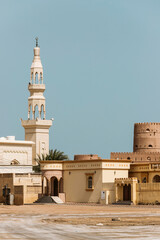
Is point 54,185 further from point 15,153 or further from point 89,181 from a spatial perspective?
point 15,153

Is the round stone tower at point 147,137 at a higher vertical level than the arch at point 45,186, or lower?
higher

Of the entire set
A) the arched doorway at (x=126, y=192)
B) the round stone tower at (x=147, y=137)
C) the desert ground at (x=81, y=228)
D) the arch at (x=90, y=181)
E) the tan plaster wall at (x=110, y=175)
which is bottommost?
the desert ground at (x=81, y=228)

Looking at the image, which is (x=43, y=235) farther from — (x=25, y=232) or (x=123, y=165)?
(x=123, y=165)

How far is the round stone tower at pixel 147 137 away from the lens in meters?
97.8

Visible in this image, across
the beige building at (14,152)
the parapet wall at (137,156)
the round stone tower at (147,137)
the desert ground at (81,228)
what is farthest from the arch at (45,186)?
the round stone tower at (147,137)

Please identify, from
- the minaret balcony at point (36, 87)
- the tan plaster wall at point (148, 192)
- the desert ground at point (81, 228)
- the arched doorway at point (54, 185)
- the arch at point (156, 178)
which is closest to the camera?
the desert ground at point (81, 228)

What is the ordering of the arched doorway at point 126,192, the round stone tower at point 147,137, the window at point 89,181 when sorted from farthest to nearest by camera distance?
the round stone tower at point 147,137, the window at point 89,181, the arched doorway at point 126,192

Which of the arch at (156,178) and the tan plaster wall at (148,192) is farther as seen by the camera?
the arch at (156,178)

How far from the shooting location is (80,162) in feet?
224

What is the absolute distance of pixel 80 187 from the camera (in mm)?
67938

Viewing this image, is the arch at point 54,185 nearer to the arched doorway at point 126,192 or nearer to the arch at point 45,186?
the arch at point 45,186

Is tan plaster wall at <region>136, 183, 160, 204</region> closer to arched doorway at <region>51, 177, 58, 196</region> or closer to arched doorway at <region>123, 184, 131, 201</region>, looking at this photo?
arched doorway at <region>123, 184, 131, 201</region>

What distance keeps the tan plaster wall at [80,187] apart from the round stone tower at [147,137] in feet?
101

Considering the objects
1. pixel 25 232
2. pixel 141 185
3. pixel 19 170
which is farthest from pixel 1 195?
pixel 25 232
